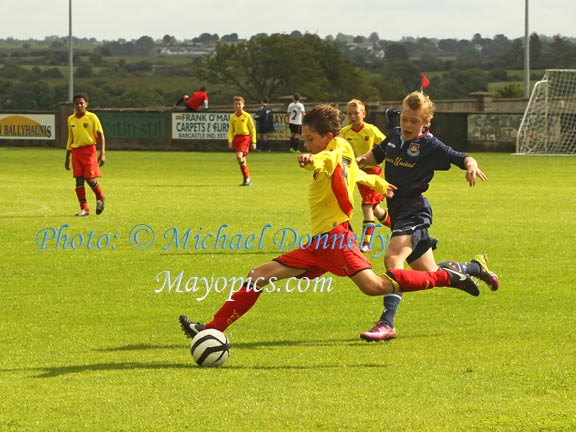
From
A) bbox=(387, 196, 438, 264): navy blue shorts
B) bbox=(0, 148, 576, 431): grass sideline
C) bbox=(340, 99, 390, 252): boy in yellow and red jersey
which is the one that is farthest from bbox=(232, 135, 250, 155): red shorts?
bbox=(387, 196, 438, 264): navy blue shorts

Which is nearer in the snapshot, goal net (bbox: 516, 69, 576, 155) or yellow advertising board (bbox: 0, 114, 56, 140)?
goal net (bbox: 516, 69, 576, 155)

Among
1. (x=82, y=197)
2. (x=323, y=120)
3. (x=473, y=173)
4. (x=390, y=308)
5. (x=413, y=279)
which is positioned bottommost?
(x=390, y=308)

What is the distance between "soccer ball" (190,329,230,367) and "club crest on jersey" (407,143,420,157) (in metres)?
2.42

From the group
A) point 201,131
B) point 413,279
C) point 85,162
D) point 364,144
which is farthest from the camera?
point 201,131

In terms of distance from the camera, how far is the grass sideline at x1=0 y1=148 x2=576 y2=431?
714cm

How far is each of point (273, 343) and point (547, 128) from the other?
3530 cm

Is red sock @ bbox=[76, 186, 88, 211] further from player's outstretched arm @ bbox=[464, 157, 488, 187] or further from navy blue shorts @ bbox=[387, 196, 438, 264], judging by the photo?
player's outstretched arm @ bbox=[464, 157, 488, 187]

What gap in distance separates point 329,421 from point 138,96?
107970 millimetres

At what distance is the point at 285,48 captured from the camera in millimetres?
96250

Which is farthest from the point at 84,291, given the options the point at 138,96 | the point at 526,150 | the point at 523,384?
the point at 138,96

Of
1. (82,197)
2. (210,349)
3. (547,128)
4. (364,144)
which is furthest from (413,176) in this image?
(547,128)

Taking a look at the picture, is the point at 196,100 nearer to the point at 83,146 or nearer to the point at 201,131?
the point at 201,131

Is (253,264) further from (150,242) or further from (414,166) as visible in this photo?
(414,166)

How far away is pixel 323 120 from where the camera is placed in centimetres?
891
